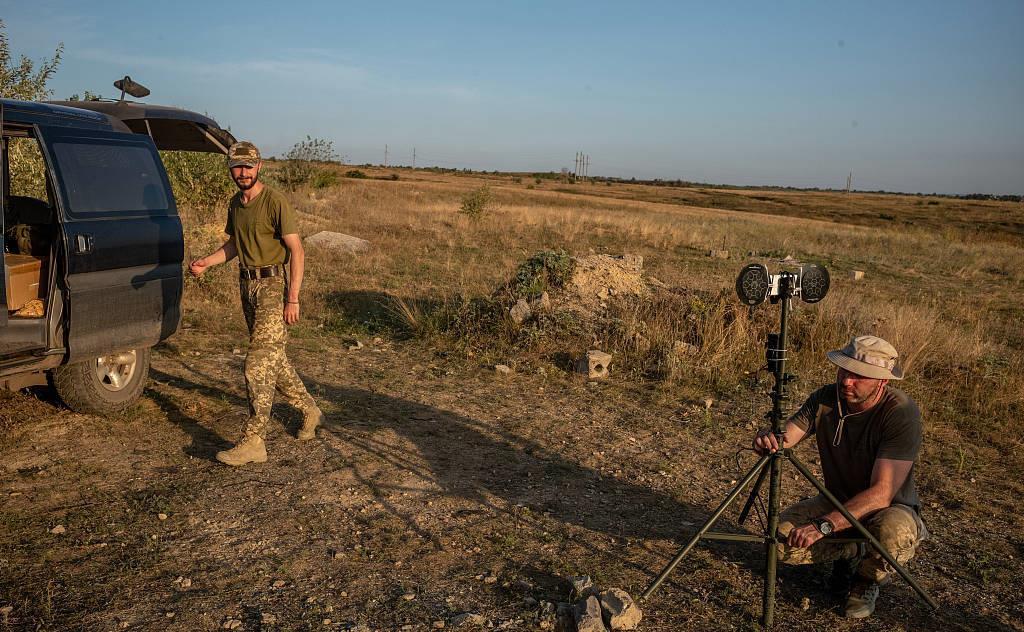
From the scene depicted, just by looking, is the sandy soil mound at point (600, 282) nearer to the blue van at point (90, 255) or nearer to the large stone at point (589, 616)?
the blue van at point (90, 255)

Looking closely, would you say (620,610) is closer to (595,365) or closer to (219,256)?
(219,256)

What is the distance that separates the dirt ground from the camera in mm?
3400

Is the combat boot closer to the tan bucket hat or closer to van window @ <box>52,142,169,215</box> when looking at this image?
the tan bucket hat

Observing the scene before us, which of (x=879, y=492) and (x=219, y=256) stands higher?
(x=219, y=256)

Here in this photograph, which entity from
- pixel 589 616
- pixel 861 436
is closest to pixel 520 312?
pixel 861 436

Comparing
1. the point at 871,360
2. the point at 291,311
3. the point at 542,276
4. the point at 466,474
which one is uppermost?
the point at 871,360

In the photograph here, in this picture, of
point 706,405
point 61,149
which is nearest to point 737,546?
point 706,405

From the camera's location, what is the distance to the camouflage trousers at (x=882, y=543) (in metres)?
3.49

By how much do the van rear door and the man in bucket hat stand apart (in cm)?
411

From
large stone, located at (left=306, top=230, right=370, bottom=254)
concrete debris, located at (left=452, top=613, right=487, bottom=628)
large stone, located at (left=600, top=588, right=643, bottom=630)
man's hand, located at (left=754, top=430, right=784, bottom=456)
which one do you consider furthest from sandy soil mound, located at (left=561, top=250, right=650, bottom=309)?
large stone, located at (left=306, top=230, right=370, bottom=254)

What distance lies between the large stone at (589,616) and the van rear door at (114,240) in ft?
11.7

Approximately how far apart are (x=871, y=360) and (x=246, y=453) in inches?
149

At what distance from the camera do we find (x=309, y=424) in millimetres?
5438

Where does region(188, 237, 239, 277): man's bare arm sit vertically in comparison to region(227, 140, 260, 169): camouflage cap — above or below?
below
